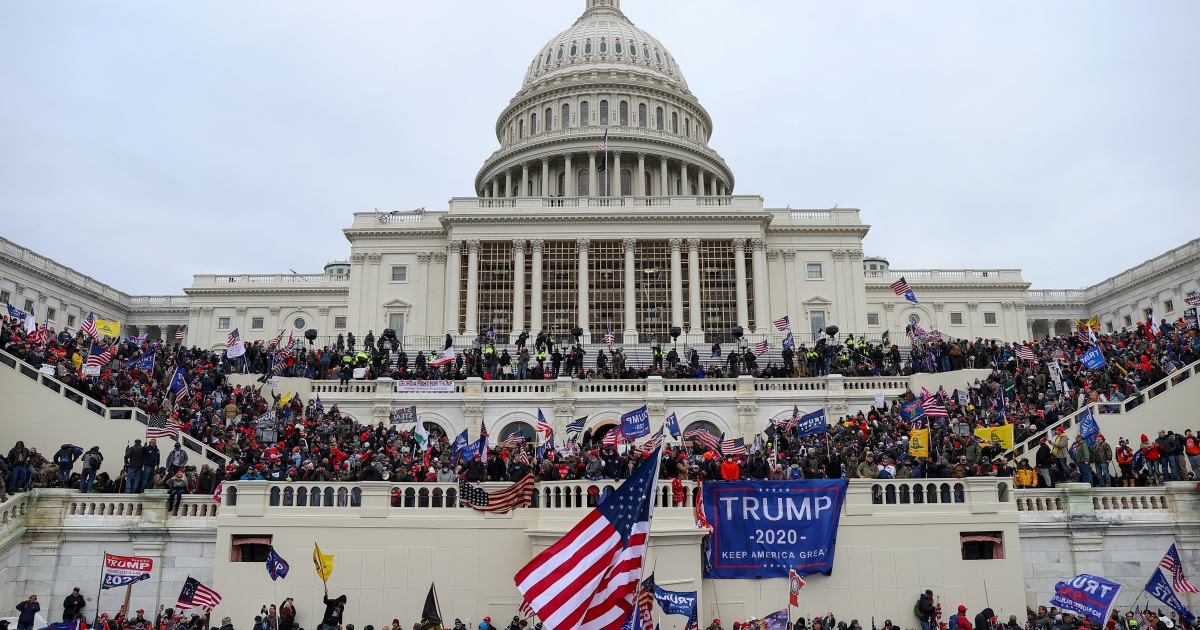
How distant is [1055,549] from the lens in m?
20.0

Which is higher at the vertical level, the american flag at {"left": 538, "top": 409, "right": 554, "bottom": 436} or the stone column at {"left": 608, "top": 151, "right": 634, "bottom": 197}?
the stone column at {"left": 608, "top": 151, "right": 634, "bottom": 197}

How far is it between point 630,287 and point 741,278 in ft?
24.7

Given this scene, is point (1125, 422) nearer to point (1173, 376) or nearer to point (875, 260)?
point (1173, 376)

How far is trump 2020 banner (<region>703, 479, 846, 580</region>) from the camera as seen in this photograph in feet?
62.4

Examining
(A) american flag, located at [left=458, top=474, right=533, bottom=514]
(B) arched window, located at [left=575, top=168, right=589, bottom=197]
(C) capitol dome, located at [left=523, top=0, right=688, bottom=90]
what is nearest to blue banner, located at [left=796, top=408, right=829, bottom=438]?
(A) american flag, located at [left=458, top=474, right=533, bottom=514]

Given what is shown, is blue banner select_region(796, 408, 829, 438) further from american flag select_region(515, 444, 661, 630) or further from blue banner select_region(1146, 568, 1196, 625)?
american flag select_region(515, 444, 661, 630)

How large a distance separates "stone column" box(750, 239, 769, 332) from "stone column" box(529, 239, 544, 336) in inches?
574

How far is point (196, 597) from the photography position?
17.8 m

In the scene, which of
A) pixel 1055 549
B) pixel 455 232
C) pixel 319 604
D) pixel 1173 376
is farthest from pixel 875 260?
pixel 319 604

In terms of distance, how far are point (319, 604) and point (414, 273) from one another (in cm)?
4696

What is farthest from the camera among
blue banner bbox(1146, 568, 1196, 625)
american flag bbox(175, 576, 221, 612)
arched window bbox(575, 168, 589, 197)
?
arched window bbox(575, 168, 589, 197)

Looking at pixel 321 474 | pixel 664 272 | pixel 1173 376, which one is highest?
pixel 664 272

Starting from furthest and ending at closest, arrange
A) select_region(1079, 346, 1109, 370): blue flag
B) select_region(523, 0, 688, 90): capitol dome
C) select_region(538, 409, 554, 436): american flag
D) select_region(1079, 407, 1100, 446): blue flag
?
select_region(523, 0, 688, 90): capitol dome < select_region(1079, 346, 1109, 370): blue flag < select_region(538, 409, 554, 436): american flag < select_region(1079, 407, 1100, 446): blue flag

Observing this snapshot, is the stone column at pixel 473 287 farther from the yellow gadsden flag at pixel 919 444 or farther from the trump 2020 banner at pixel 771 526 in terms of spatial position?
the trump 2020 banner at pixel 771 526
